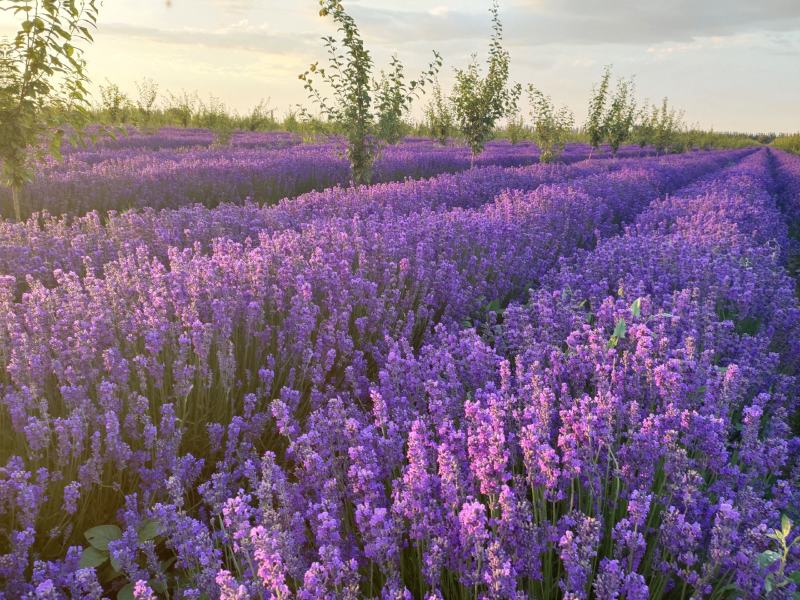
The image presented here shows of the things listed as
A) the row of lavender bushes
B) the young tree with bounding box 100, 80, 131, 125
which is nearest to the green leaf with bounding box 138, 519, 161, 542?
the row of lavender bushes

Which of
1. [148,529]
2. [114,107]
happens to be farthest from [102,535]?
[114,107]

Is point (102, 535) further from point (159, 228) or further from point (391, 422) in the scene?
point (159, 228)

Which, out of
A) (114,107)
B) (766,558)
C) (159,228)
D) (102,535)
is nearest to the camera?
(766,558)

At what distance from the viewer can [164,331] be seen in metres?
3.12

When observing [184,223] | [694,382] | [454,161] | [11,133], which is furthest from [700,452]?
[454,161]

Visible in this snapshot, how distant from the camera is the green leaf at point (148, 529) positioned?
2.14 meters

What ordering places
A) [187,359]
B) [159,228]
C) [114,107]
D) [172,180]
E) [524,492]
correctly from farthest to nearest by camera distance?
[114,107] → [172,180] → [159,228] → [187,359] → [524,492]

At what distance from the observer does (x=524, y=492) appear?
1.92 m

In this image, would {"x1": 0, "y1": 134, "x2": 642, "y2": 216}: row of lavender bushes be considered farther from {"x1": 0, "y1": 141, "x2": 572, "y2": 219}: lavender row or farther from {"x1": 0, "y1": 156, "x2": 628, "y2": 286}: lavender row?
{"x1": 0, "y1": 156, "x2": 628, "y2": 286}: lavender row

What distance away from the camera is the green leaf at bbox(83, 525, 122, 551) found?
2219 millimetres

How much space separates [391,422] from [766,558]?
1.17m

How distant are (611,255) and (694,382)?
287 centimetres

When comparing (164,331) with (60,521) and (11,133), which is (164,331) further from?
(11,133)

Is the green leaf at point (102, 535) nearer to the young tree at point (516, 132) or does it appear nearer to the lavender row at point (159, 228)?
the lavender row at point (159, 228)
